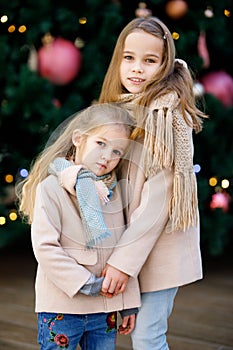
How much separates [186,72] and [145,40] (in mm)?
127

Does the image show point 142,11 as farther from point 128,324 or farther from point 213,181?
point 128,324

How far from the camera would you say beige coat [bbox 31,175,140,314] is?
140cm

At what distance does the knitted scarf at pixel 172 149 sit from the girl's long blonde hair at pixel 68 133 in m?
0.05

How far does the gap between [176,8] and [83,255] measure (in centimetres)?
168

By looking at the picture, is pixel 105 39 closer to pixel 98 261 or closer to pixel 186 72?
pixel 186 72

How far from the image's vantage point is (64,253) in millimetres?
1404

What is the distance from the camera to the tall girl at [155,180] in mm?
1451

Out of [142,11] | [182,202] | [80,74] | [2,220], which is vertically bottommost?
[2,220]

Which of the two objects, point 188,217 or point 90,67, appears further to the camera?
point 90,67

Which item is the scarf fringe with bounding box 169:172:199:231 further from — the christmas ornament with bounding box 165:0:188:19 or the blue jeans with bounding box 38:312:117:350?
the christmas ornament with bounding box 165:0:188:19

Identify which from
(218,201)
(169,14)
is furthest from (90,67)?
(218,201)

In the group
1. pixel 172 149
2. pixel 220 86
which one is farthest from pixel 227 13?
pixel 172 149

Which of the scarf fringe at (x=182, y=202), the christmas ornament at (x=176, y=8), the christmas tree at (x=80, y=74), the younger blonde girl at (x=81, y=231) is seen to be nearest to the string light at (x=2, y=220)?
the christmas tree at (x=80, y=74)

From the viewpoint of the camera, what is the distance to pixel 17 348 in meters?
2.20
